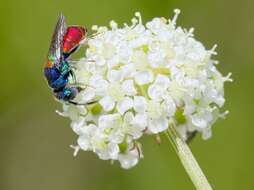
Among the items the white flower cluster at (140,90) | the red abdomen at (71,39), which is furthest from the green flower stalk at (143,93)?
the red abdomen at (71,39)

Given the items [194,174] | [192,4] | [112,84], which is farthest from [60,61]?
[192,4]

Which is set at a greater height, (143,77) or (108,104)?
(143,77)

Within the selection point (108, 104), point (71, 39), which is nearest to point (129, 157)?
point (108, 104)

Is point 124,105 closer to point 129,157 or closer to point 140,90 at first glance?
point 140,90

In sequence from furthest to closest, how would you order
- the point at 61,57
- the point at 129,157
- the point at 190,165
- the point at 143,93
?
the point at 61,57 → the point at 129,157 → the point at 143,93 → the point at 190,165

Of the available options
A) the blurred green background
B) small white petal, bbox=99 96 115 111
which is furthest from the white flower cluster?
the blurred green background

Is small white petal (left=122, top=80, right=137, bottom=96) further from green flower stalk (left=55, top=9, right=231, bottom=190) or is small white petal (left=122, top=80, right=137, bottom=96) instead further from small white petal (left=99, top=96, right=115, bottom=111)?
small white petal (left=99, top=96, right=115, bottom=111)
